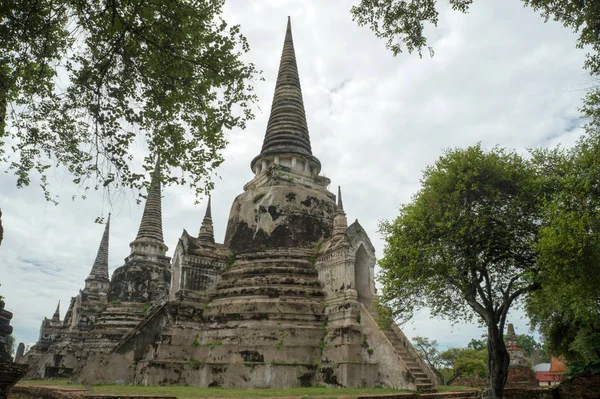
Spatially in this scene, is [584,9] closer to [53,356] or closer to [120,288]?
[120,288]

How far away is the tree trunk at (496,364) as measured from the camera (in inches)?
456

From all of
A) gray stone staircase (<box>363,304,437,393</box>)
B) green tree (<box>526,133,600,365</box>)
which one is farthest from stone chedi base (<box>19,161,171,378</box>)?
green tree (<box>526,133,600,365</box>)

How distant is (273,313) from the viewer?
15.2m

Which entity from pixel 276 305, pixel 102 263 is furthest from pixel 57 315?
pixel 276 305

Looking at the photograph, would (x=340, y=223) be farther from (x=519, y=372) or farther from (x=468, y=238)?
(x=519, y=372)

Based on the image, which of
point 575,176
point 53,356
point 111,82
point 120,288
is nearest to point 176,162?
point 111,82

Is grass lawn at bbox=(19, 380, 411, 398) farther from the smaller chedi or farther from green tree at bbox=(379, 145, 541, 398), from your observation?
the smaller chedi

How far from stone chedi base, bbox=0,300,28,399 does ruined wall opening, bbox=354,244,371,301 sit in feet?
38.0

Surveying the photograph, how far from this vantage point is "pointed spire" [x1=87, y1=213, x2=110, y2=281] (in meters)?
34.8

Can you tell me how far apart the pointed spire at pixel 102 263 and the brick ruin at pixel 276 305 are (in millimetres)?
A: 18599

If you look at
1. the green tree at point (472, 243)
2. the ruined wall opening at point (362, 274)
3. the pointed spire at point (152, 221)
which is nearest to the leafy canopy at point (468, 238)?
the green tree at point (472, 243)

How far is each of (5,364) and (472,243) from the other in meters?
11.1

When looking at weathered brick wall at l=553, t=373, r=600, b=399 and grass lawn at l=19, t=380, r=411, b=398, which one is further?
weathered brick wall at l=553, t=373, r=600, b=399

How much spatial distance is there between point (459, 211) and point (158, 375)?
10759mm
